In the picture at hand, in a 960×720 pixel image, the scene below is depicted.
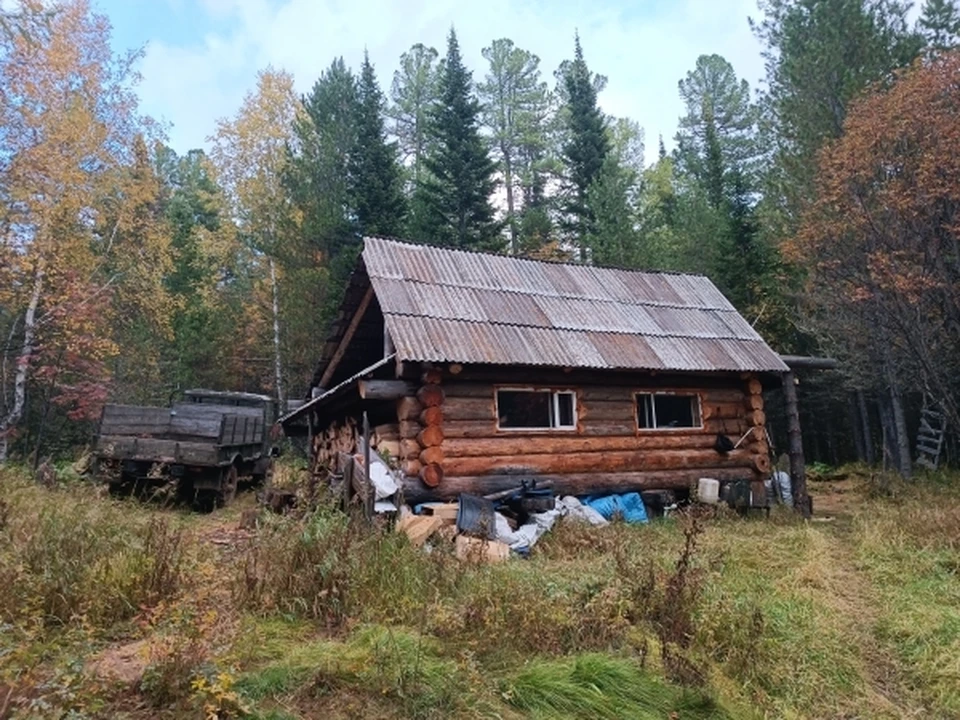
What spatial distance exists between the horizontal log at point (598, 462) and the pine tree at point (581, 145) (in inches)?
677

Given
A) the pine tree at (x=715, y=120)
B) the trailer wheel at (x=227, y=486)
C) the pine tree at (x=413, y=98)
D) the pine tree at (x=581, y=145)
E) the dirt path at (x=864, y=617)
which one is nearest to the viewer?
the dirt path at (x=864, y=617)

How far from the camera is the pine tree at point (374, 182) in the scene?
23750mm

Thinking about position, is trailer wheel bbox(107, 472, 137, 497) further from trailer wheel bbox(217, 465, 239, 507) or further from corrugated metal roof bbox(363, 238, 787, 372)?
corrugated metal roof bbox(363, 238, 787, 372)

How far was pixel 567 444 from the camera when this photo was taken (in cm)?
1126

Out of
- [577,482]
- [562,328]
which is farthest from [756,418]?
[562,328]

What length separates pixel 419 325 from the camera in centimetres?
1050

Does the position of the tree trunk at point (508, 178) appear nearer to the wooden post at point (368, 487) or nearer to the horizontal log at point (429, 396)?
the horizontal log at point (429, 396)

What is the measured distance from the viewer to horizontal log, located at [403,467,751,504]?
9.91 meters

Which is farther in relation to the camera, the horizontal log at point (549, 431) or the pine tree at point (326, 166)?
the pine tree at point (326, 166)

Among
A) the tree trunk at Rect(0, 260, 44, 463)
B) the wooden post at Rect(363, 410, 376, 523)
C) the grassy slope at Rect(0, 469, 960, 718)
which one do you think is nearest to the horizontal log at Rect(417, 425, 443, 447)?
the wooden post at Rect(363, 410, 376, 523)

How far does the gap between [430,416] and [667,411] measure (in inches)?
209

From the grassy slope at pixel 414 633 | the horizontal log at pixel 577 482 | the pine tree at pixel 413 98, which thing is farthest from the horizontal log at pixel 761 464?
the pine tree at pixel 413 98

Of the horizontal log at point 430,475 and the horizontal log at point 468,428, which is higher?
the horizontal log at point 468,428

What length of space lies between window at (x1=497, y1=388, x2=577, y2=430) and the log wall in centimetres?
15
